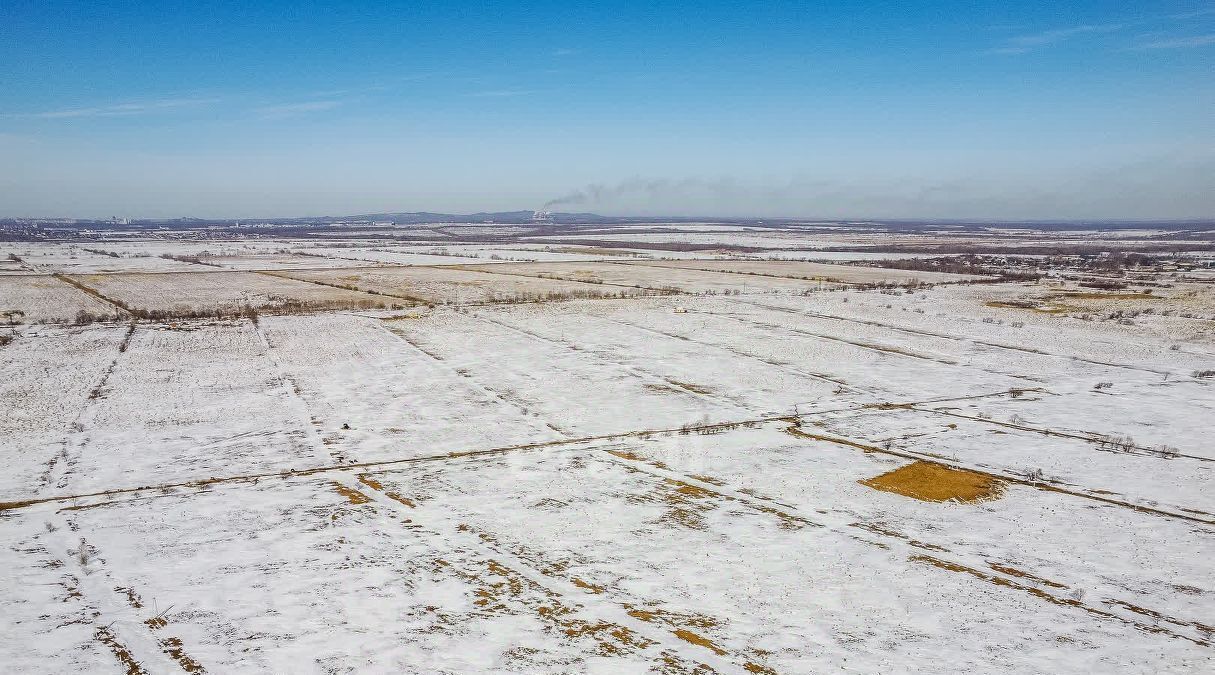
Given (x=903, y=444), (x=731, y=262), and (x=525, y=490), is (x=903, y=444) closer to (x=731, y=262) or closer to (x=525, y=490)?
(x=525, y=490)

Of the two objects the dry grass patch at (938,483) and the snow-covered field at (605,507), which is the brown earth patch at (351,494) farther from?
the dry grass patch at (938,483)

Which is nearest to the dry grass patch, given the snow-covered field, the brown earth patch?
the snow-covered field

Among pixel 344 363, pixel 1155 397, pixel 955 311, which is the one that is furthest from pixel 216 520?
pixel 955 311

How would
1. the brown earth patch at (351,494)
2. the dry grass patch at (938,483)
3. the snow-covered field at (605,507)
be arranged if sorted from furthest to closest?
the dry grass patch at (938,483), the brown earth patch at (351,494), the snow-covered field at (605,507)

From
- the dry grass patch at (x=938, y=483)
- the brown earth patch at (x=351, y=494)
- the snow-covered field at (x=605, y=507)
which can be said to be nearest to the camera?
the snow-covered field at (x=605, y=507)

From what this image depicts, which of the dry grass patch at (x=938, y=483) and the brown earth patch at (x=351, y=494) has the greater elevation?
the dry grass patch at (x=938, y=483)

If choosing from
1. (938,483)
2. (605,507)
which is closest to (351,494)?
(605,507)

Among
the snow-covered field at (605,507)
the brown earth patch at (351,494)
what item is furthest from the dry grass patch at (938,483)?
the brown earth patch at (351,494)

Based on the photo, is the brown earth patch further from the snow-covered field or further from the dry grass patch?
the dry grass patch
